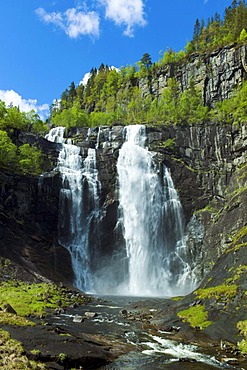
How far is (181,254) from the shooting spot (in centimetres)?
5497

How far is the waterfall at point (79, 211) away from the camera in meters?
53.8

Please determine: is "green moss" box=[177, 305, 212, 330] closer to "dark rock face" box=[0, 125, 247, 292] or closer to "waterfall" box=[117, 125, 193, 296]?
"dark rock face" box=[0, 125, 247, 292]

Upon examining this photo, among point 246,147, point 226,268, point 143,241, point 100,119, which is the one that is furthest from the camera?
point 100,119

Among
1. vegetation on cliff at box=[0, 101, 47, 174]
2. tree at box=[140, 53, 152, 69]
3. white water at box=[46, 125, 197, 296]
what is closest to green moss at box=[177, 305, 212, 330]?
white water at box=[46, 125, 197, 296]

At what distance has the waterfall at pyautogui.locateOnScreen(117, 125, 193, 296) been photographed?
5275cm

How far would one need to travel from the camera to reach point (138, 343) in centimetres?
1972

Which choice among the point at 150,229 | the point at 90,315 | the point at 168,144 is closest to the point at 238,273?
the point at 90,315

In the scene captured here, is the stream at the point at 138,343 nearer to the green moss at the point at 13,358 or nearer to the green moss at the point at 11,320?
the green moss at the point at 11,320

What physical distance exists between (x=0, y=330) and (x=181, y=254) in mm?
41544

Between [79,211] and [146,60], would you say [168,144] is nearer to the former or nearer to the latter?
[79,211]

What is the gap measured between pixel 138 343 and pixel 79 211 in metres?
39.0

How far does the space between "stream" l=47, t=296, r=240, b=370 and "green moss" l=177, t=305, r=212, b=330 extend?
7.79ft

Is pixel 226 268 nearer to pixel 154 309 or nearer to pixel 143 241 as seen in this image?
pixel 154 309

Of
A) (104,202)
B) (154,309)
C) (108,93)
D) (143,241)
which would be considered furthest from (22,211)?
(108,93)
